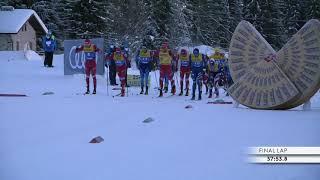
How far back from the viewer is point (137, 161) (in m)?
7.01

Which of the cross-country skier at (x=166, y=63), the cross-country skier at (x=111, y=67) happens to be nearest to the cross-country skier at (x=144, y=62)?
the cross-country skier at (x=166, y=63)

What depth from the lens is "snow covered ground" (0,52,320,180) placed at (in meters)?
6.38

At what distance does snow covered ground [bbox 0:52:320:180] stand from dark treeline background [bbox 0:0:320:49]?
29.0 m

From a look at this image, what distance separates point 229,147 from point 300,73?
16.7 feet

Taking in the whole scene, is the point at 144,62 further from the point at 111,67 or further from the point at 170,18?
the point at 170,18

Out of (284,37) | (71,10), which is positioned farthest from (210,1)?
(71,10)

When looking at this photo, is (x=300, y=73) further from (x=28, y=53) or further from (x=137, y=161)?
(x=28, y=53)

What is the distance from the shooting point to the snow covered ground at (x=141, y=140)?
20.9ft
